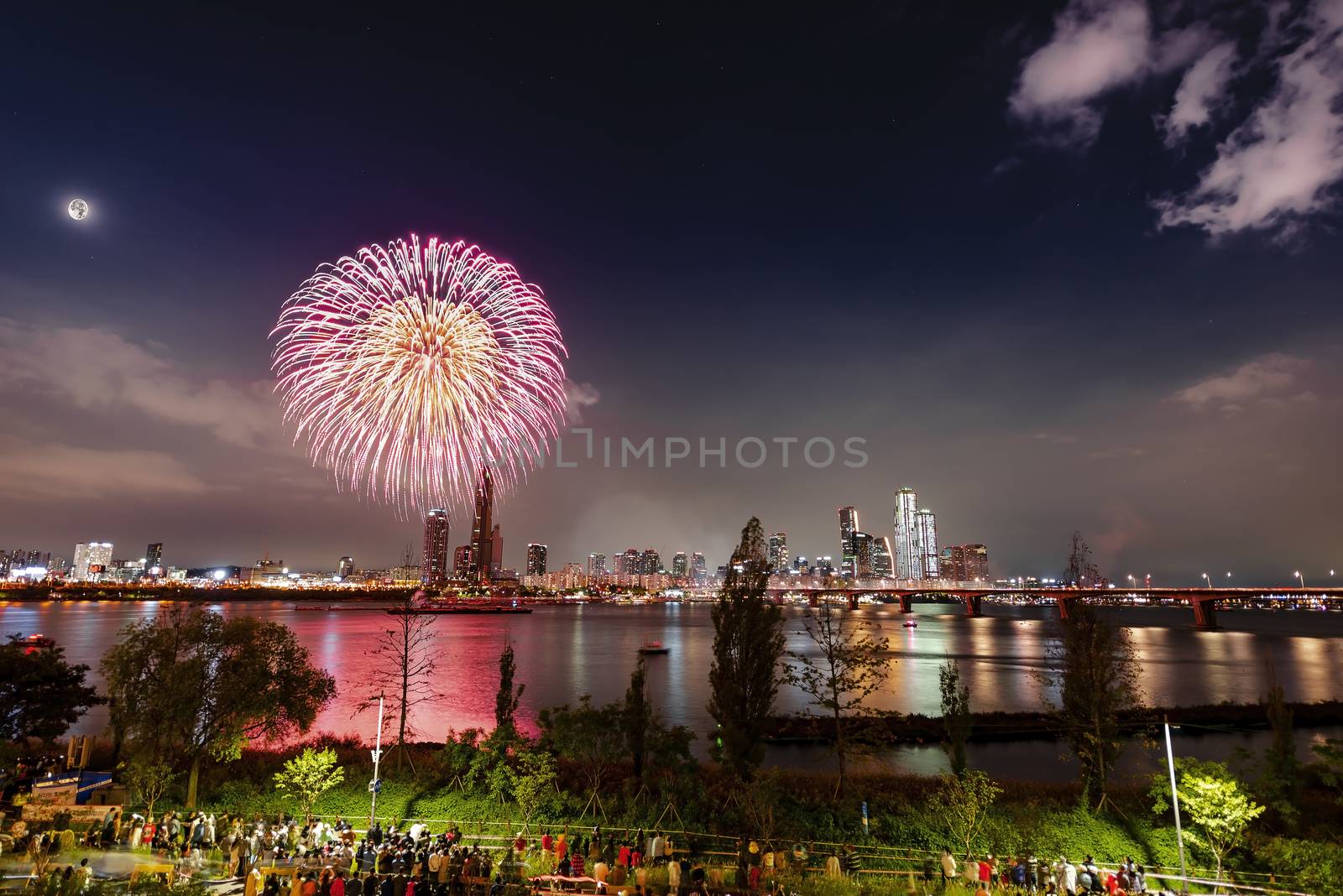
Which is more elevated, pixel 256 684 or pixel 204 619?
pixel 204 619

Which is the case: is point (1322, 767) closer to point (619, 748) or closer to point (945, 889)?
point (945, 889)

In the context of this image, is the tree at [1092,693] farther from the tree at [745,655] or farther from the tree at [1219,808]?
the tree at [745,655]

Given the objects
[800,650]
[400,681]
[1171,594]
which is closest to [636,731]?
[400,681]

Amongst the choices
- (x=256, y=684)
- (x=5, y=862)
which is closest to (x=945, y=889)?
(x=5, y=862)

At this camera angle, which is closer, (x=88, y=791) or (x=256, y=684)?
(x=88, y=791)

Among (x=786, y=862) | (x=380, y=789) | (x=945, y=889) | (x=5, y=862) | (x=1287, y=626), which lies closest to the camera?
(x=5, y=862)

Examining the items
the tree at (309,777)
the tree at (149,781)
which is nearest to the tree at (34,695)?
the tree at (149,781)

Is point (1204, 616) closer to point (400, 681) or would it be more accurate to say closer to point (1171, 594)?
point (1171, 594)

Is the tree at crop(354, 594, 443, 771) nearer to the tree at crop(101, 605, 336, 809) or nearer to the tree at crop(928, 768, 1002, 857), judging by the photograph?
the tree at crop(101, 605, 336, 809)

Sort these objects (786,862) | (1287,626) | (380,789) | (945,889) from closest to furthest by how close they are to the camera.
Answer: (945,889) → (786,862) → (380,789) → (1287,626)
